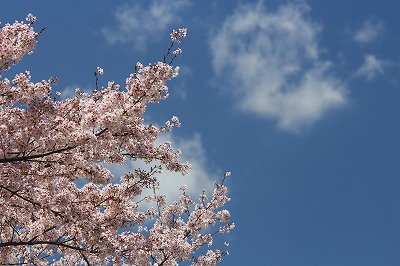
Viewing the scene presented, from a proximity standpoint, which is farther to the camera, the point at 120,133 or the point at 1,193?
the point at 1,193

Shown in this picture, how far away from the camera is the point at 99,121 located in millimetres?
9312

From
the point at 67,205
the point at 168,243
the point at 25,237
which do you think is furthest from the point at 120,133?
the point at 25,237

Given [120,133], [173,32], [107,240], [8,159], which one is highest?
[173,32]

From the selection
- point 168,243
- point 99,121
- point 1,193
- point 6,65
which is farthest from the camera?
point 168,243

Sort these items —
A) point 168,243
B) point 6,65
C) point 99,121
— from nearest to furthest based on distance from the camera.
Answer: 1. point 99,121
2. point 6,65
3. point 168,243

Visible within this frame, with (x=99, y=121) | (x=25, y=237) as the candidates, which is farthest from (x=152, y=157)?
(x=25, y=237)

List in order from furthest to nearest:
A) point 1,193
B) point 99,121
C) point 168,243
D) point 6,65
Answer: point 168,243 < point 1,193 < point 6,65 < point 99,121

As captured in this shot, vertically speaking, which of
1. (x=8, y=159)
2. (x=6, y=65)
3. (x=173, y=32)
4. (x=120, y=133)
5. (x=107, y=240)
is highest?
(x=173, y=32)

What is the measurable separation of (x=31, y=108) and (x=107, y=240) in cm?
345

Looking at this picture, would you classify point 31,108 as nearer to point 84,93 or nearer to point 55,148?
point 55,148

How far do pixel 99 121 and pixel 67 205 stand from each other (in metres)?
2.41

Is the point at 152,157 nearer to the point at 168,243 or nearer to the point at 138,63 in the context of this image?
the point at 138,63

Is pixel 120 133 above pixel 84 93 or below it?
below

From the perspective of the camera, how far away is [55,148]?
973 centimetres
